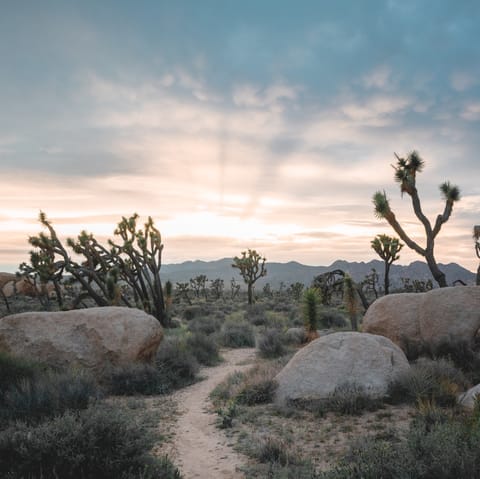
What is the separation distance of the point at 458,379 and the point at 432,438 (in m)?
4.63

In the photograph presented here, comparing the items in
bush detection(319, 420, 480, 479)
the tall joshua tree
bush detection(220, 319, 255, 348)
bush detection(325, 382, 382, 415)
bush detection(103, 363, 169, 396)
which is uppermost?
the tall joshua tree

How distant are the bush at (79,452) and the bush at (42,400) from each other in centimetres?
116

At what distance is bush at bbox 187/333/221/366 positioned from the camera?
50.0ft

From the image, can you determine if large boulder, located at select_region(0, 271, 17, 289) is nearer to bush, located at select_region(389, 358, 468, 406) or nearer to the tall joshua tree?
the tall joshua tree

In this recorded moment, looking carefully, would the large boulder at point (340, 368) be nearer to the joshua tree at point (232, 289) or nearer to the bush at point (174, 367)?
the bush at point (174, 367)

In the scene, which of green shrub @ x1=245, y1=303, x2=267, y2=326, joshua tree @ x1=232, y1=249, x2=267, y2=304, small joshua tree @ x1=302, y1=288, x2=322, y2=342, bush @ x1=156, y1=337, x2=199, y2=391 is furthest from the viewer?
joshua tree @ x1=232, y1=249, x2=267, y2=304

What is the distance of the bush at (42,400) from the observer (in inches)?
263

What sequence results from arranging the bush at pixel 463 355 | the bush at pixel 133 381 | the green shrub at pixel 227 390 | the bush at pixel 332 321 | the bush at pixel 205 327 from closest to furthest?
the bush at pixel 463 355 → the green shrub at pixel 227 390 → the bush at pixel 133 381 → the bush at pixel 205 327 → the bush at pixel 332 321

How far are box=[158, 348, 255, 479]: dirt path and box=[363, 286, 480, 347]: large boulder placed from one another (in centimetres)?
530

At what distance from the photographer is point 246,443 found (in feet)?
23.1

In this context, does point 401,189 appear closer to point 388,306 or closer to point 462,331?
point 388,306

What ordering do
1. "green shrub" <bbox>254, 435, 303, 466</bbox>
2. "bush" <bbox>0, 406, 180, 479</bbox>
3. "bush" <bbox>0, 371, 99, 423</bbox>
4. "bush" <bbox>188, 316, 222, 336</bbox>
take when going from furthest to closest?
1. "bush" <bbox>188, 316, 222, 336</bbox>
2. "bush" <bbox>0, 371, 99, 423</bbox>
3. "green shrub" <bbox>254, 435, 303, 466</bbox>
4. "bush" <bbox>0, 406, 180, 479</bbox>

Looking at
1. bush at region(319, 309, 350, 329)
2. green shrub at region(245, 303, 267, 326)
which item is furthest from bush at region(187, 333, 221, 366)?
green shrub at region(245, 303, 267, 326)

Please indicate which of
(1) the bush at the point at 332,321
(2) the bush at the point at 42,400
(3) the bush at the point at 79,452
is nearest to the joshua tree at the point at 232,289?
(1) the bush at the point at 332,321
